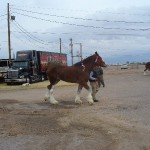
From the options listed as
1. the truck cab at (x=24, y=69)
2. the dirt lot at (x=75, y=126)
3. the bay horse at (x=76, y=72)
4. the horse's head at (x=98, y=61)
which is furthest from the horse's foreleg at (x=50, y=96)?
the truck cab at (x=24, y=69)

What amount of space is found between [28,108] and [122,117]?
15.5 feet

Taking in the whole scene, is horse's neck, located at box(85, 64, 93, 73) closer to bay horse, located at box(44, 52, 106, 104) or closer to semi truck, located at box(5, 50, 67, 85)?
bay horse, located at box(44, 52, 106, 104)

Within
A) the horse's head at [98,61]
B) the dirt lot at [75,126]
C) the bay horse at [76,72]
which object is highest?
the horse's head at [98,61]

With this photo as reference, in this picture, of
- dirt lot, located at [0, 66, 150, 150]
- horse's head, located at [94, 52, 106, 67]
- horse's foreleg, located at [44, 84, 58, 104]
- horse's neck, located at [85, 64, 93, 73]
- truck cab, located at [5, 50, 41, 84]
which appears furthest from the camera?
truck cab, located at [5, 50, 41, 84]

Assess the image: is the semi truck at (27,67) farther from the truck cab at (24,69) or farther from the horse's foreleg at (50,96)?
the horse's foreleg at (50,96)

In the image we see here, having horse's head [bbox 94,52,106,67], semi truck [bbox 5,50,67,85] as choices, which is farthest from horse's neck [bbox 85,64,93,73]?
semi truck [bbox 5,50,67,85]

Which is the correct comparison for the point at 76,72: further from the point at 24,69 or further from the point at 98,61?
the point at 24,69

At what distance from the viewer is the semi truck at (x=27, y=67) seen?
1747 inches

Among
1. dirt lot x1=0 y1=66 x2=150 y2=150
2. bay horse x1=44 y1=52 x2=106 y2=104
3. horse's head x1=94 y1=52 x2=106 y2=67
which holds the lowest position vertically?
dirt lot x1=0 y1=66 x2=150 y2=150

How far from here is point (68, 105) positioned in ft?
63.8

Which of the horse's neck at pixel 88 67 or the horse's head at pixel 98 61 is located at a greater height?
the horse's head at pixel 98 61

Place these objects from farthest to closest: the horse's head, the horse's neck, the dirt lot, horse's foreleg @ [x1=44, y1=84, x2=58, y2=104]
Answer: the horse's head → the horse's neck → horse's foreleg @ [x1=44, y1=84, x2=58, y2=104] → the dirt lot

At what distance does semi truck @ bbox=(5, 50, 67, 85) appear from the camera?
146 ft

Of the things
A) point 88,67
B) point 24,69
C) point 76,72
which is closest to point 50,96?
point 76,72
